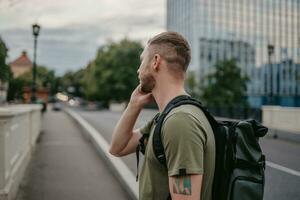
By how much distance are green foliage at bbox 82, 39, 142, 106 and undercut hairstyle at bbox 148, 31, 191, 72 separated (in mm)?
71848

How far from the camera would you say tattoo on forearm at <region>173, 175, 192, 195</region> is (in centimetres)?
173

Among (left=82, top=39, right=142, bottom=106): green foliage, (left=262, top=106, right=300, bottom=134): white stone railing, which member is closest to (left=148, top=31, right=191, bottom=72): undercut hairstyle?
(left=262, top=106, right=300, bottom=134): white stone railing

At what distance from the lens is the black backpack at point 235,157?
1.83m

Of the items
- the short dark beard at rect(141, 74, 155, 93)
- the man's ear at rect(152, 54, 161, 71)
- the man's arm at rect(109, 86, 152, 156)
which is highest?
the man's ear at rect(152, 54, 161, 71)

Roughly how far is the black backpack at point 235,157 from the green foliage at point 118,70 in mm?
72011

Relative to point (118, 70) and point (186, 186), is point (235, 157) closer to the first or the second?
point (186, 186)

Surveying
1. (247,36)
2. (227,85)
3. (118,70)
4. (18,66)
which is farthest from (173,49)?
(247,36)

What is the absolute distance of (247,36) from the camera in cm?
8581

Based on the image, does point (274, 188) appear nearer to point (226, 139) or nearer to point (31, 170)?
point (226, 139)

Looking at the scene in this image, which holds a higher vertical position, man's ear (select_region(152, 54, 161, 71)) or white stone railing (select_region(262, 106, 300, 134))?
man's ear (select_region(152, 54, 161, 71))

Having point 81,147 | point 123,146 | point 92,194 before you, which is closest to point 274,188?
point 123,146

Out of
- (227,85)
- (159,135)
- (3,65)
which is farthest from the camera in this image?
(227,85)

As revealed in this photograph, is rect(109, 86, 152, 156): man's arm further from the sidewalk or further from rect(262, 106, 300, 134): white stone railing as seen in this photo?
rect(262, 106, 300, 134): white stone railing

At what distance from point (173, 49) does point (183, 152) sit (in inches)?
21.1
